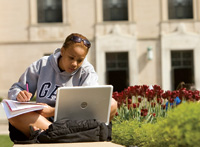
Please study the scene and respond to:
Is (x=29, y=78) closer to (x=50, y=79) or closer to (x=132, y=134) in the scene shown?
(x=50, y=79)

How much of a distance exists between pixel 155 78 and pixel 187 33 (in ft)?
8.26

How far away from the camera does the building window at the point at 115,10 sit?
22484mm

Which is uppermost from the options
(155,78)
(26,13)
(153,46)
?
(26,13)

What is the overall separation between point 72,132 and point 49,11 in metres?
18.7

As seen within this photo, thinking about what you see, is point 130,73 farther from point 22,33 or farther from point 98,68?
point 22,33

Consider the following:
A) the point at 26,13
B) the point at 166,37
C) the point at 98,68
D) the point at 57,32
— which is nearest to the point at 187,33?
the point at 166,37

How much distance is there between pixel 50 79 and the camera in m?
4.89

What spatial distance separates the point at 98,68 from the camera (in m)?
22.2

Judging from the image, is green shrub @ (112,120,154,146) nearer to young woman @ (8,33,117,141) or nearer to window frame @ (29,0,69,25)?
young woman @ (8,33,117,141)

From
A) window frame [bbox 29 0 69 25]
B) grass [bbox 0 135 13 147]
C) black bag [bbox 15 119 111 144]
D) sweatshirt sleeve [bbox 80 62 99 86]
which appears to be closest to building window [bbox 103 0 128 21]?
window frame [bbox 29 0 69 25]

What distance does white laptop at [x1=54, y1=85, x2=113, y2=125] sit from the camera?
4152 mm

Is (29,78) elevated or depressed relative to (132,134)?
elevated

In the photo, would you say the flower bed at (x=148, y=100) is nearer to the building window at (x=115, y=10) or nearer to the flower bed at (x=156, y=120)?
the flower bed at (x=156, y=120)

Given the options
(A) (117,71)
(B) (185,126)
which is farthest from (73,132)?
(A) (117,71)
